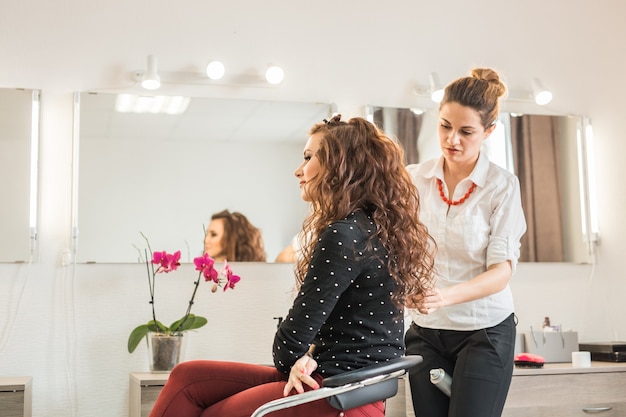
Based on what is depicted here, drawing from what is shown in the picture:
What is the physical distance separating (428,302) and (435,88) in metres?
1.74

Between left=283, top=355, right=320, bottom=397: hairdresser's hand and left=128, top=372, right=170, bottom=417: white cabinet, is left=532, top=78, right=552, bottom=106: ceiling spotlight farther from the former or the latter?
left=283, top=355, right=320, bottom=397: hairdresser's hand

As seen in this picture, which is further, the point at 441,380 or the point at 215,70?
the point at 215,70

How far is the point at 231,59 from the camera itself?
3.26 metres

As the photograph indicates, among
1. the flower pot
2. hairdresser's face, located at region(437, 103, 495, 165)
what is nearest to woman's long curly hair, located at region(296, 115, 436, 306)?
hairdresser's face, located at region(437, 103, 495, 165)

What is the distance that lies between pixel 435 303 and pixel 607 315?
199 centimetres

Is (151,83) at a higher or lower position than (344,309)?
higher

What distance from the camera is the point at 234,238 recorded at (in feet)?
10.5

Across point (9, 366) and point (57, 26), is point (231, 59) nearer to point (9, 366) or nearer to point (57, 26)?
point (57, 26)

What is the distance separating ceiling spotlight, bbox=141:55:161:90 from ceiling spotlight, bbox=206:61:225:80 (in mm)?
203

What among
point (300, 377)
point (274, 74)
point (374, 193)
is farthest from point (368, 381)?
point (274, 74)

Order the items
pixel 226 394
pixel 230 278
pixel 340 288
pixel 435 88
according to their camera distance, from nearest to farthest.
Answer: pixel 340 288, pixel 226 394, pixel 230 278, pixel 435 88

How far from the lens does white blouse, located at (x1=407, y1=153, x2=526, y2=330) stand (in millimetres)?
2129

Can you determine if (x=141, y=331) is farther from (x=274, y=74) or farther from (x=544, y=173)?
(x=544, y=173)

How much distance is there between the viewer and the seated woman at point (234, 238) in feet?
10.4
